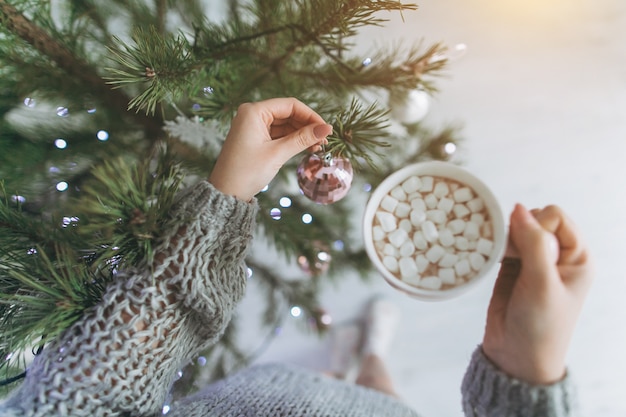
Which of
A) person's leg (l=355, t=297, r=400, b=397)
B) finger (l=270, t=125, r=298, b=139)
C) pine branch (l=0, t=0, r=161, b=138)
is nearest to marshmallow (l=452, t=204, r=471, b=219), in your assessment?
finger (l=270, t=125, r=298, b=139)

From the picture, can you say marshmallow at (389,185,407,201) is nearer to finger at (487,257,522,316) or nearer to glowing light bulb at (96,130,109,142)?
finger at (487,257,522,316)

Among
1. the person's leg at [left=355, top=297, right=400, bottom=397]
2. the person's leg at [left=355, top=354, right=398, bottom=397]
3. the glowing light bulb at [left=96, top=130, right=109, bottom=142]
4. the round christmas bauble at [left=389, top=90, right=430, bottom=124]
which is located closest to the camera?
the glowing light bulb at [left=96, top=130, right=109, bottom=142]

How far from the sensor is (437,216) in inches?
20.1

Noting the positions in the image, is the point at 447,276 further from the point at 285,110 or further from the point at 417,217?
the point at 285,110

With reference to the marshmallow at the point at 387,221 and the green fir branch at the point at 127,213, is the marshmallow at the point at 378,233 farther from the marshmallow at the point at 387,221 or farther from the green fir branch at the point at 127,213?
the green fir branch at the point at 127,213

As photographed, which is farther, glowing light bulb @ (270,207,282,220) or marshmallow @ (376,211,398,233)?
glowing light bulb @ (270,207,282,220)

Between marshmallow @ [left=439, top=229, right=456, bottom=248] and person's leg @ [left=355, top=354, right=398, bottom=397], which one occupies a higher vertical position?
marshmallow @ [left=439, top=229, right=456, bottom=248]

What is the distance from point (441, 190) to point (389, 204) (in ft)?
0.20

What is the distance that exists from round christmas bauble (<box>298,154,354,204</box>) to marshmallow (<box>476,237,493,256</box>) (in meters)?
0.17

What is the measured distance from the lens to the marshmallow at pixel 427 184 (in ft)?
1.71

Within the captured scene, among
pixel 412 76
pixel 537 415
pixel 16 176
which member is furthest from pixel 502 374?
pixel 16 176

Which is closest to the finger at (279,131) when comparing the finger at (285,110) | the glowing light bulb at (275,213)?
the finger at (285,110)

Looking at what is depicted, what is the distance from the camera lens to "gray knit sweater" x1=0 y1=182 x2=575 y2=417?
1.53 feet

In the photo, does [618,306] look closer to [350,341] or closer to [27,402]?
[350,341]
